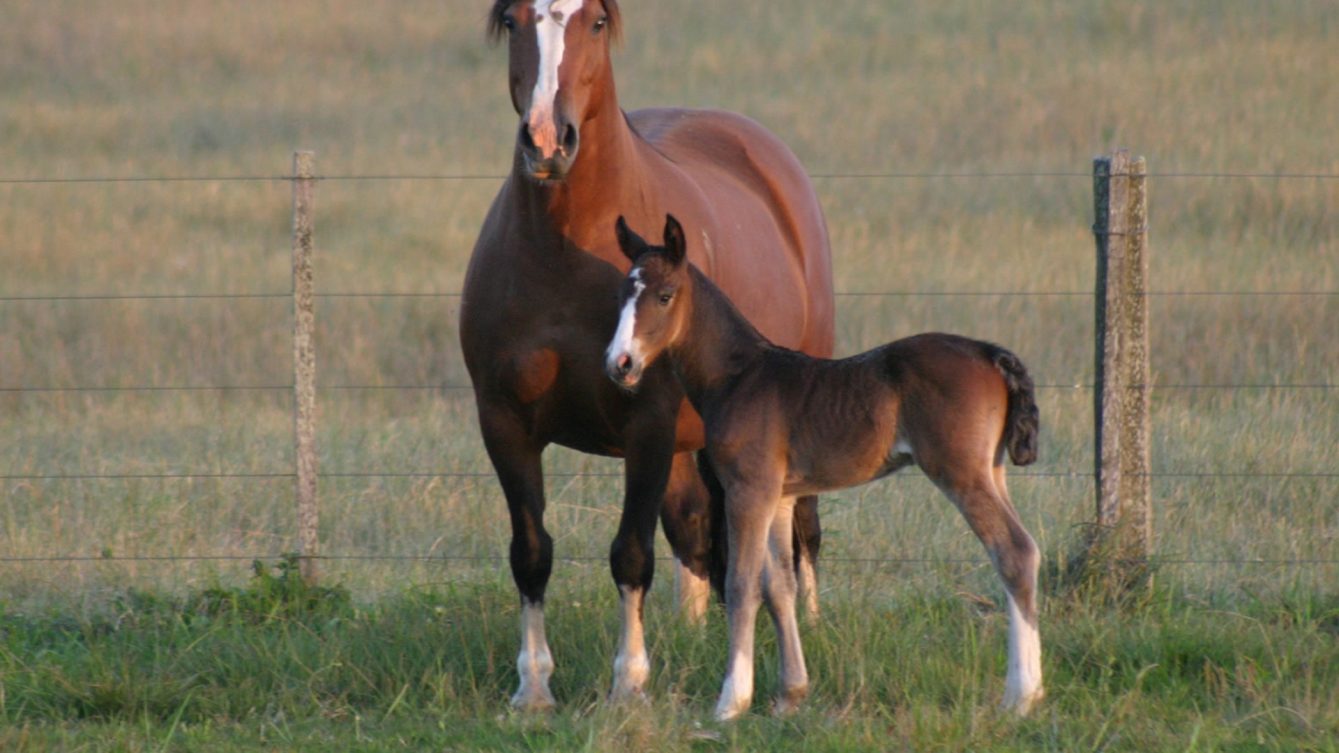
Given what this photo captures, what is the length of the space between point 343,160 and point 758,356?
1415 cm

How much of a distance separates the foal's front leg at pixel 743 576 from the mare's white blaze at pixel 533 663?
653 millimetres

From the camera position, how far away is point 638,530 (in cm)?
514

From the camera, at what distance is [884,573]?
673 centimetres

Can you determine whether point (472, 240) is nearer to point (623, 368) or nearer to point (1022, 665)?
point (623, 368)

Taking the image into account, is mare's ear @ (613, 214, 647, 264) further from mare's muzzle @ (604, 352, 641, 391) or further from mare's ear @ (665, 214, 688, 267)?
mare's muzzle @ (604, 352, 641, 391)

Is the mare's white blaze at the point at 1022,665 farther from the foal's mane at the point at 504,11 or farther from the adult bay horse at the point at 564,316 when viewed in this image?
the foal's mane at the point at 504,11

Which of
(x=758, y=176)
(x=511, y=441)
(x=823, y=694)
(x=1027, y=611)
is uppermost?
(x=758, y=176)

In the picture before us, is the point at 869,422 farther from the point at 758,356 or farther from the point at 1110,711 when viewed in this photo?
the point at 1110,711

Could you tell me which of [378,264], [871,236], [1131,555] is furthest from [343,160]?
[1131,555]

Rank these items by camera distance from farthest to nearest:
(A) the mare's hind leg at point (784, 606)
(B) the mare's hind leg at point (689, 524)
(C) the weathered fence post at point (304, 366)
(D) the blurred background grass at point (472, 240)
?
(D) the blurred background grass at point (472, 240) → (C) the weathered fence post at point (304, 366) → (B) the mare's hind leg at point (689, 524) → (A) the mare's hind leg at point (784, 606)

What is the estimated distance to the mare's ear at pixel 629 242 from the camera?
4.83m

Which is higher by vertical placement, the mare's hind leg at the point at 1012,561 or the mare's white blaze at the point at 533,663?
the mare's hind leg at the point at 1012,561

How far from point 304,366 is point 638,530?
78.3 inches

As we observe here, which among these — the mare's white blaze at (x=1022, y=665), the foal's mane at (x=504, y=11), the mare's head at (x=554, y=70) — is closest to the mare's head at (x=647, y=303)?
the mare's head at (x=554, y=70)
